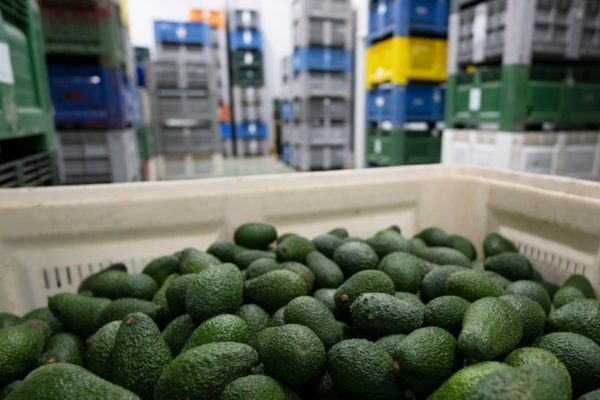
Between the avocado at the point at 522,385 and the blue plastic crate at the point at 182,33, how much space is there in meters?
7.18

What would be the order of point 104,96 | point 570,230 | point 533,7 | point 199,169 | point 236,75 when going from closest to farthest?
1. point 570,230
2. point 533,7
3. point 104,96
4. point 199,169
5. point 236,75

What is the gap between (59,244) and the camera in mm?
1162

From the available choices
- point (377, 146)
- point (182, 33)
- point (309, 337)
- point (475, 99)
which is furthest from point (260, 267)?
point (182, 33)

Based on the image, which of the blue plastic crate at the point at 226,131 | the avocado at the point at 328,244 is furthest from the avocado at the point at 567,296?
the blue plastic crate at the point at 226,131

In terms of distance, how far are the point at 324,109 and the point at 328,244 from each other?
16.1ft

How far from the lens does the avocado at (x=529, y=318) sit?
78cm

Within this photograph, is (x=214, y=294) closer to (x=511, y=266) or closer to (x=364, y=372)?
(x=364, y=372)

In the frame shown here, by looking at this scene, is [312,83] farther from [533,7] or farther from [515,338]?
[515,338]

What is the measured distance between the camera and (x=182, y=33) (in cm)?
678

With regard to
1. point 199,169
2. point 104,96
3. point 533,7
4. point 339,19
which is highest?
point 339,19

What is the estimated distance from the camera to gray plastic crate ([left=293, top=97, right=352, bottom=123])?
5779 mm

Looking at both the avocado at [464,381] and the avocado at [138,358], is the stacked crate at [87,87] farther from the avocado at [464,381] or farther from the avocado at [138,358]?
the avocado at [464,381]

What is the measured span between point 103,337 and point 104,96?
3.02 meters

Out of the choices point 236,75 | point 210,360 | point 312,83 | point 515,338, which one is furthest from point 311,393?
point 236,75
